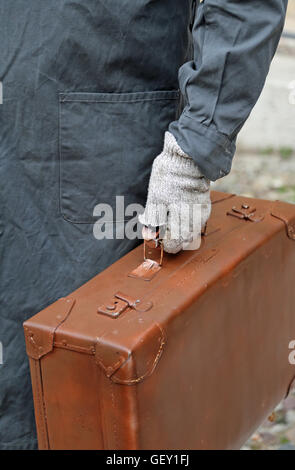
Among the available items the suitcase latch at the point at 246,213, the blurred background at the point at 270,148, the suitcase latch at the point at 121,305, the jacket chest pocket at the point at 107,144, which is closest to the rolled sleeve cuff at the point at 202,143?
the jacket chest pocket at the point at 107,144

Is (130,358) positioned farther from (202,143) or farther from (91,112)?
(91,112)

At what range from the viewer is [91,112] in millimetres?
1471

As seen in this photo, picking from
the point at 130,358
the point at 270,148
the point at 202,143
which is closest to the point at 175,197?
the point at 202,143

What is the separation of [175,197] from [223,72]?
279mm

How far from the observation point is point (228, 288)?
154 cm

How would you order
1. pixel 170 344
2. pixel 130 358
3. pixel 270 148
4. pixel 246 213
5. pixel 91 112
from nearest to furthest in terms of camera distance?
1. pixel 130 358
2. pixel 170 344
3. pixel 91 112
4. pixel 246 213
5. pixel 270 148

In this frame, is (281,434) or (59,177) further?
(281,434)

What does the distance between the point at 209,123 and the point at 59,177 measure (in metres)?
0.39

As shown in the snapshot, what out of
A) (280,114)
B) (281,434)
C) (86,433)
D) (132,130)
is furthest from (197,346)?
(280,114)

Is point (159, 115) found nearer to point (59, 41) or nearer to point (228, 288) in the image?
point (59, 41)

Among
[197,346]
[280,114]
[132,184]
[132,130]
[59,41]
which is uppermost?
[59,41]

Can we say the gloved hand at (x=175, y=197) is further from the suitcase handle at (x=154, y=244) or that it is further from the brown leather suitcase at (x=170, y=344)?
the brown leather suitcase at (x=170, y=344)

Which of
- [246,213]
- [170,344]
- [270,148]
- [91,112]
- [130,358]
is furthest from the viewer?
[270,148]

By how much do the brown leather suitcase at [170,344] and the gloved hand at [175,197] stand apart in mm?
117
